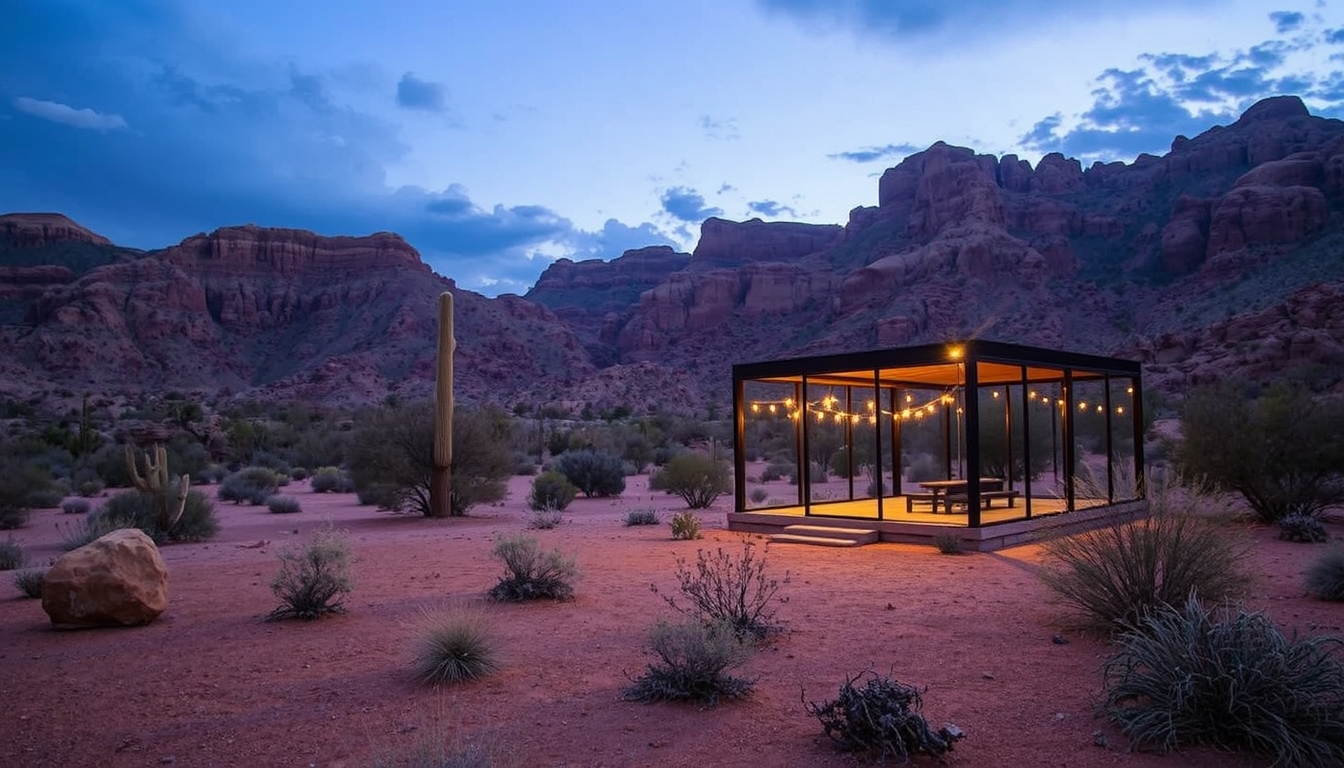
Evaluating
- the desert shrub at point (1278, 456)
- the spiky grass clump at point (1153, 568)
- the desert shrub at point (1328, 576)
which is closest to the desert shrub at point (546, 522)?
the spiky grass clump at point (1153, 568)

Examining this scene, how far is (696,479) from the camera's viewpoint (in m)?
20.9

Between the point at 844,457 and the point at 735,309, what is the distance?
57.7m

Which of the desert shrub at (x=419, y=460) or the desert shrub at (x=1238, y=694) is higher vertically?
the desert shrub at (x=419, y=460)

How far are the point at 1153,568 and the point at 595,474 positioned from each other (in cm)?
1883

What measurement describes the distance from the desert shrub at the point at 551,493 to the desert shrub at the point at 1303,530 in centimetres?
1412

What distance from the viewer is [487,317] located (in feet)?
235

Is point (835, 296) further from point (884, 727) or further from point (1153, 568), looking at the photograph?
point (884, 727)

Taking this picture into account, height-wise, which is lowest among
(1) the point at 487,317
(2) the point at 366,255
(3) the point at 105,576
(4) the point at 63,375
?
(3) the point at 105,576

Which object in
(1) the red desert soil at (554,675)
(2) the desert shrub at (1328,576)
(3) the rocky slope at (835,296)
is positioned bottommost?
(1) the red desert soil at (554,675)

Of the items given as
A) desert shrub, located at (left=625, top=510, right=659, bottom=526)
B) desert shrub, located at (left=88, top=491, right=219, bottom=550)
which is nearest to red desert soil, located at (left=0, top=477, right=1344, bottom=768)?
desert shrub, located at (left=88, top=491, right=219, bottom=550)

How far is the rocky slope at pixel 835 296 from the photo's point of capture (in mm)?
52750

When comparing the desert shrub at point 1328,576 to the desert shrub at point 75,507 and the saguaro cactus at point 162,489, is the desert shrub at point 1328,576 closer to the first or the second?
the saguaro cactus at point 162,489

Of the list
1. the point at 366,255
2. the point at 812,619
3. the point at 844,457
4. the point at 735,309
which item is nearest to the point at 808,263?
the point at 735,309

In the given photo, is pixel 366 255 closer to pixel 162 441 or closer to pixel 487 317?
pixel 487 317
